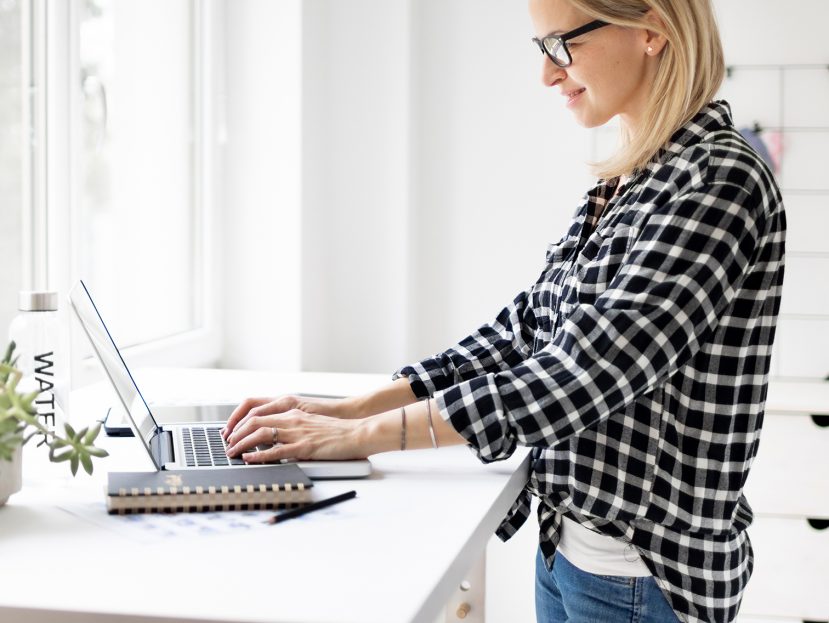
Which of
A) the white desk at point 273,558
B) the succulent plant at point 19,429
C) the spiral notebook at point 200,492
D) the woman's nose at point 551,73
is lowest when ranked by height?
the white desk at point 273,558

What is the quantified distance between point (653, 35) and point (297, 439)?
0.62 meters

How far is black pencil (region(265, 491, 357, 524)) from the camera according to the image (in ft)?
3.22

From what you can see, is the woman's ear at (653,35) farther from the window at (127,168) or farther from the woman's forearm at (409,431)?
the window at (127,168)

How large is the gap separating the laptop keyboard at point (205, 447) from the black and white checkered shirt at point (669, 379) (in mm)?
284

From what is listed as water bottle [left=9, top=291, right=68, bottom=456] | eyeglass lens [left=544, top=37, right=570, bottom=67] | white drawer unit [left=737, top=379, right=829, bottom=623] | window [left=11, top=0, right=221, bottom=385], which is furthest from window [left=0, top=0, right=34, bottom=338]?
white drawer unit [left=737, top=379, right=829, bottom=623]

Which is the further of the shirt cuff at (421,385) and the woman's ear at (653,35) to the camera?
the shirt cuff at (421,385)

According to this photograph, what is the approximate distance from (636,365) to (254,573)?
42cm

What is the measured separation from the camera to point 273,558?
869 millimetres

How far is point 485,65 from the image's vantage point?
2828 mm

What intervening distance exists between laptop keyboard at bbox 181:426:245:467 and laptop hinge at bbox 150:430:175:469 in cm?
2

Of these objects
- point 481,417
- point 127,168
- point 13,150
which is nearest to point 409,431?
point 481,417

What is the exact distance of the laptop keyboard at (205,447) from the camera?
114 centimetres

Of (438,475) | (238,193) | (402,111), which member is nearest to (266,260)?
(238,193)

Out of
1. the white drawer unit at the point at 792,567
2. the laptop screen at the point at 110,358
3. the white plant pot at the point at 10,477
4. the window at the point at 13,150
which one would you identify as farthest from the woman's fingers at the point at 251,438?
the white drawer unit at the point at 792,567
